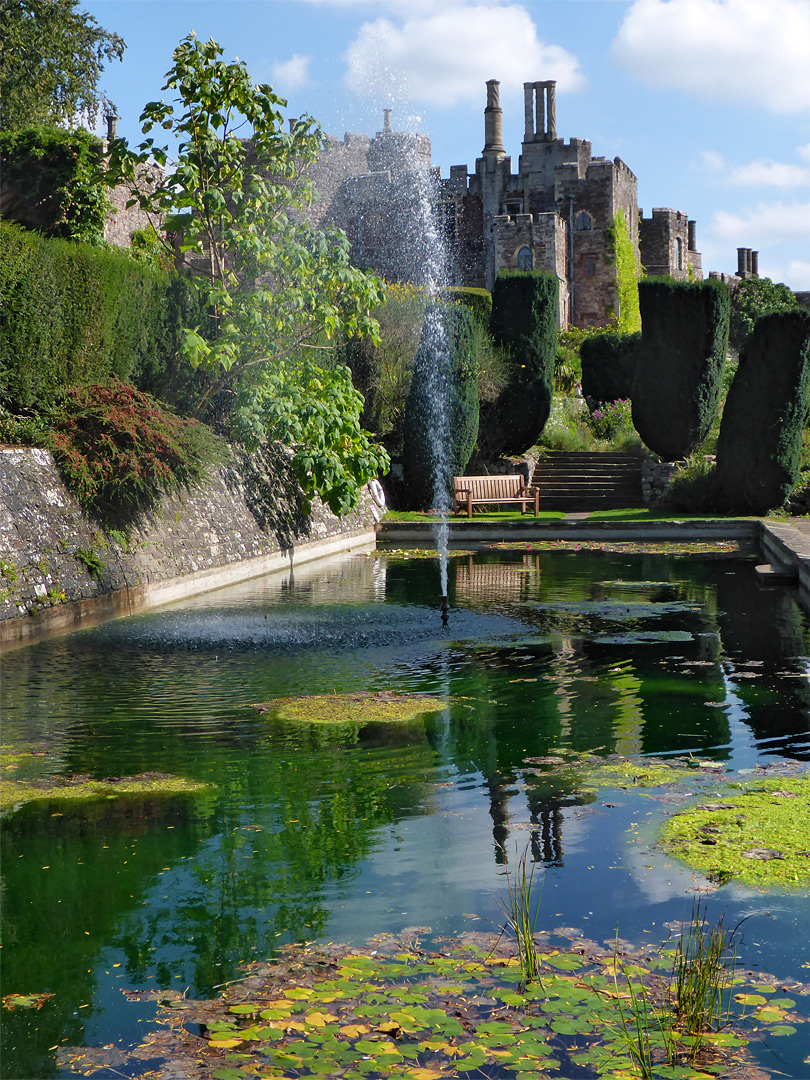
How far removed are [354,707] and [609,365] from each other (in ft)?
81.9

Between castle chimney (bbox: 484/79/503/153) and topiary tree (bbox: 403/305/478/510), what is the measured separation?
3400 cm

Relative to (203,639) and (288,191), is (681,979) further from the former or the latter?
(288,191)

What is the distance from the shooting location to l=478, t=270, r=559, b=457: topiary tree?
23344 millimetres

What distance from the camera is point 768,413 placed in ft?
62.8

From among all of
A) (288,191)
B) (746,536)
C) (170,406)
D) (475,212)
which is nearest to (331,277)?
(288,191)

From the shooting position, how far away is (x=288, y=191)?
13891 millimetres

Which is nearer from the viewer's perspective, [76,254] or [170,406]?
[76,254]

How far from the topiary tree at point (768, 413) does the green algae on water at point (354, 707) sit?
45.7 ft

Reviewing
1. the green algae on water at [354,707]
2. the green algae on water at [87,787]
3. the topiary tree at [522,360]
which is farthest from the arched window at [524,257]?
the green algae on water at [87,787]

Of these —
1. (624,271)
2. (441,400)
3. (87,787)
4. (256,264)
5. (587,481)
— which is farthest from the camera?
(624,271)

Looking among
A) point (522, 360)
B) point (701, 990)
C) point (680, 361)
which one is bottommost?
point (701, 990)

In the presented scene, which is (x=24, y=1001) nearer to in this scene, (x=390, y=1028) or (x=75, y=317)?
(x=390, y=1028)

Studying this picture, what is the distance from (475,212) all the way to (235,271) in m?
38.7

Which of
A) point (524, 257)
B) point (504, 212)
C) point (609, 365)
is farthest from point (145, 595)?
point (504, 212)
